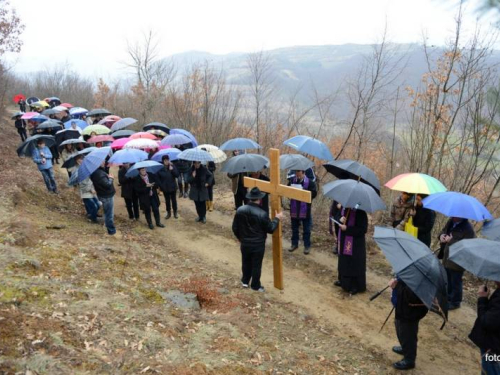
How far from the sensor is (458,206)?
5355 millimetres

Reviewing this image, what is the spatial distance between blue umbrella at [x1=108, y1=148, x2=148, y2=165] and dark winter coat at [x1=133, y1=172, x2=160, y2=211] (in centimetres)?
50

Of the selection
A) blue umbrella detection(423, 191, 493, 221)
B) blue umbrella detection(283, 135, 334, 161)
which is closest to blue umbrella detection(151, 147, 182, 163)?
blue umbrella detection(283, 135, 334, 161)

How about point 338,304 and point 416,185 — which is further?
point 338,304

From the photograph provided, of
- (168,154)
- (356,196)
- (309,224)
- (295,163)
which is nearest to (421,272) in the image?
(356,196)

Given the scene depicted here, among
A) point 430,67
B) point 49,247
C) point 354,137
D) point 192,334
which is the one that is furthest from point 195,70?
point 192,334

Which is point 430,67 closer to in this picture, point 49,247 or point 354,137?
point 354,137

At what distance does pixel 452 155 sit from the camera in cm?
889

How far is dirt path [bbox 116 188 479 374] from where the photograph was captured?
515 cm

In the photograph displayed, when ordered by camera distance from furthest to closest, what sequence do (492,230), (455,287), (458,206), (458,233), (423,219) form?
(423,219) → (455,287) → (458,233) → (458,206) → (492,230)

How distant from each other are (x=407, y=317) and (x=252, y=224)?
260 centimetres

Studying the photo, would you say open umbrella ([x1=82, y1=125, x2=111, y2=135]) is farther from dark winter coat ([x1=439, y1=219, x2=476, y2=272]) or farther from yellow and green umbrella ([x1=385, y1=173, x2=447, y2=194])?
dark winter coat ([x1=439, y1=219, x2=476, y2=272])

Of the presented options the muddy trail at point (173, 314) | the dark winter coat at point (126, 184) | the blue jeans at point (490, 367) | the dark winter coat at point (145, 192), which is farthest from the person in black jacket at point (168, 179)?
the blue jeans at point (490, 367)

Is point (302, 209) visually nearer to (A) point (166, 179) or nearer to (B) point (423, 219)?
A: (B) point (423, 219)

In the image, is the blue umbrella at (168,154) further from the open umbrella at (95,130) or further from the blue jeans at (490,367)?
the blue jeans at (490,367)
